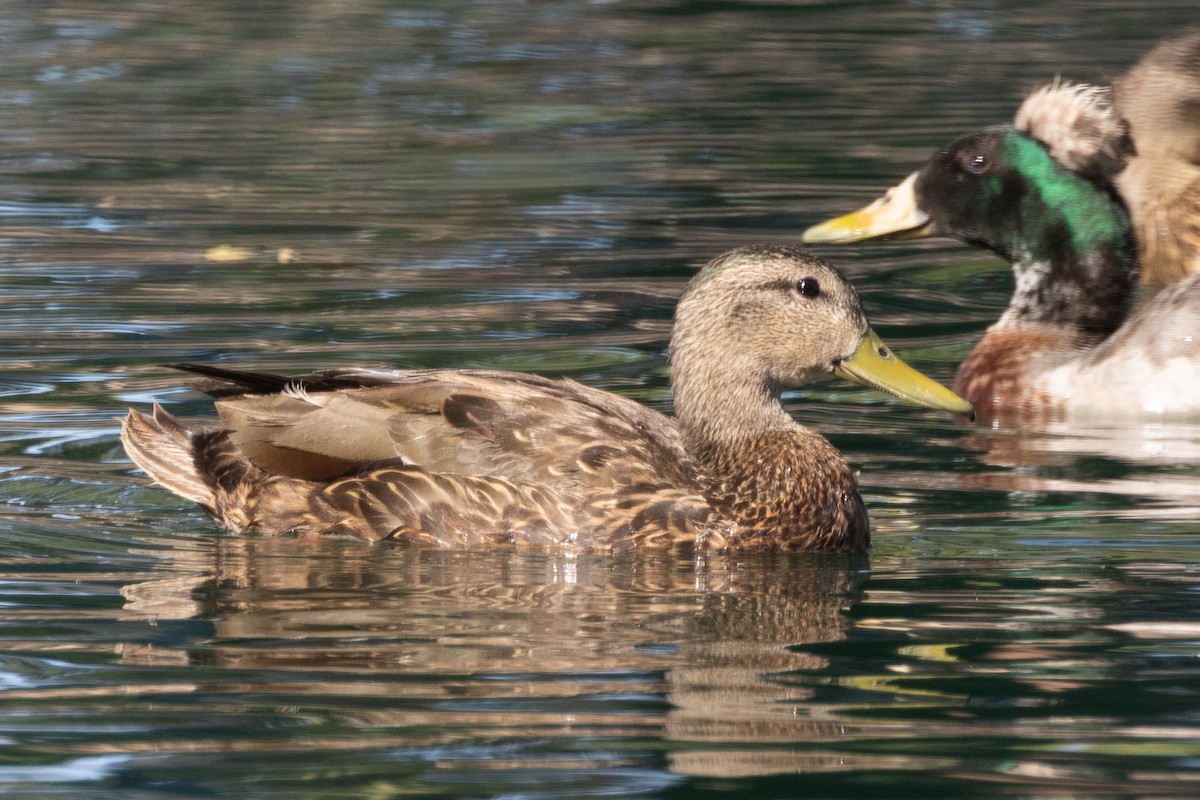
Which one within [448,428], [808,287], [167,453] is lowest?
[167,453]

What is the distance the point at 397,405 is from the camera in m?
7.33

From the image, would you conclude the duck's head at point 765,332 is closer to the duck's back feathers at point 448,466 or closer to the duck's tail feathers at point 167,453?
the duck's back feathers at point 448,466

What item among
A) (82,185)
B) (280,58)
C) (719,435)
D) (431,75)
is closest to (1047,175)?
(719,435)

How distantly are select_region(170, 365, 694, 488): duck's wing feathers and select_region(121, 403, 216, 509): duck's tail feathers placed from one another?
0.21 metres

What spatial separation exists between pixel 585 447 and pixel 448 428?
451 mm

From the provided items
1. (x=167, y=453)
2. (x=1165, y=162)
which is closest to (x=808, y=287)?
(x=167, y=453)

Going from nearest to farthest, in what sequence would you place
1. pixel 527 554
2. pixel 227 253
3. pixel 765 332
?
1. pixel 527 554
2. pixel 765 332
3. pixel 227 253

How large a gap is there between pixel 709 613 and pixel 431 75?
1282 centimetres

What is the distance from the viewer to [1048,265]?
1041 cm

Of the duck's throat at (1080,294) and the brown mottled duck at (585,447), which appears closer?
the brown mottled duck at (585,447)

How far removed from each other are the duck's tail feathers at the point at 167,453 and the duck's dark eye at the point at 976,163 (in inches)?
166

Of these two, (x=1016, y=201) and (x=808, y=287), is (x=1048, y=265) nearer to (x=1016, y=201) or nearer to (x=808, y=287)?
(x=1016, y=201)

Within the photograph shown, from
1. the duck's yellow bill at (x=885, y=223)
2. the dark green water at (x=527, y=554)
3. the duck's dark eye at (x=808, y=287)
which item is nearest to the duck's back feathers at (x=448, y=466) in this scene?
the dark green water at (x=527, y=554)

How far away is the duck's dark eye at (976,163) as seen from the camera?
1044 centimetres
